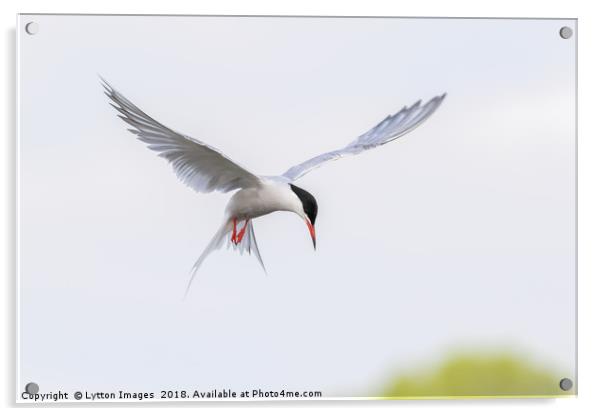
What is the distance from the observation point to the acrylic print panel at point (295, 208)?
1350 mm

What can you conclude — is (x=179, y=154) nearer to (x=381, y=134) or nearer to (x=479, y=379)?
(x=381, y=134)

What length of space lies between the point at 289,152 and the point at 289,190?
7 centimetres

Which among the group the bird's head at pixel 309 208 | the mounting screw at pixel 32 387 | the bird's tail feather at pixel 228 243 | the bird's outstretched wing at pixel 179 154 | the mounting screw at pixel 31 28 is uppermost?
the mounting screw at pixel 31 28

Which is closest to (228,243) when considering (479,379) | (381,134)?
(381,134)

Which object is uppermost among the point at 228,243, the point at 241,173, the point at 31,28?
the point at 31,28

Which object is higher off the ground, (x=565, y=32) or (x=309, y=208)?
(x=565, y=32)

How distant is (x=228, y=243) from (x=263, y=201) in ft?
0.32

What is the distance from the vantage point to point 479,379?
4.53 feet

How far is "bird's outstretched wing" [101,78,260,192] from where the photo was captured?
4.43ft

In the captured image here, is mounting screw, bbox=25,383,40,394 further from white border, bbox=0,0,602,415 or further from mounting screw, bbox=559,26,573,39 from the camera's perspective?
mounting screw, bbox=559,26,573,39

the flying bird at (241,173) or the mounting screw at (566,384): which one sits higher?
the flying bird at (241,173)

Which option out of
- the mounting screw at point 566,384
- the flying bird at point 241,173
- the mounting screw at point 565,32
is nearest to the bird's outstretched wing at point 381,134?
the flying bird at point 241,173

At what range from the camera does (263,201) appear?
1369 mm
